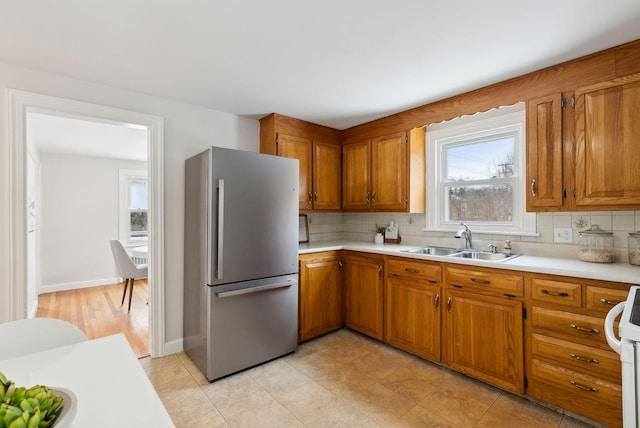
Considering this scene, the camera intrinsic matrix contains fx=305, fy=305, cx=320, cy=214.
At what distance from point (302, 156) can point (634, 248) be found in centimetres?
271

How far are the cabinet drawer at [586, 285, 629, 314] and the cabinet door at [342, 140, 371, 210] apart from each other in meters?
2.01

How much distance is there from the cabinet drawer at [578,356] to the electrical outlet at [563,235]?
2.65ft

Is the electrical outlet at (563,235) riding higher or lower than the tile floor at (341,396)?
higher

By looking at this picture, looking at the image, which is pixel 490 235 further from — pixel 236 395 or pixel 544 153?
pixel 236 395

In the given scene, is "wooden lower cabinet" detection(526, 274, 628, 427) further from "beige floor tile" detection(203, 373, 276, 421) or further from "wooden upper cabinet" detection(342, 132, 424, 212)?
"beige floor tile" detection(203, 373, 276, 421)

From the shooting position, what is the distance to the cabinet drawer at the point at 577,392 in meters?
1.67

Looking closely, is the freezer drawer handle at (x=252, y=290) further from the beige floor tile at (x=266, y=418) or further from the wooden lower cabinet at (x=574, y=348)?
the wooden lower cabinet at (x=574, y=348)

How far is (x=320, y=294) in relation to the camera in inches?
120

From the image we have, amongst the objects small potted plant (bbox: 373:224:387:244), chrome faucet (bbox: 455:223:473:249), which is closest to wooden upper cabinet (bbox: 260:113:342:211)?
small potted plant (bbox: 373:224:387:244)

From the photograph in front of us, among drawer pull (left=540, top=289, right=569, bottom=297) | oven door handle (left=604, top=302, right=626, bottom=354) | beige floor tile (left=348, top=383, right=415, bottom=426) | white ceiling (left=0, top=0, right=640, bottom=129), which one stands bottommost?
beige floor tile (left=348, top=383, right=415, bottom=426)

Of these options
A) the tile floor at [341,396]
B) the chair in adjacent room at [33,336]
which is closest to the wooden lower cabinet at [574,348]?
the tile floor at [341,396]

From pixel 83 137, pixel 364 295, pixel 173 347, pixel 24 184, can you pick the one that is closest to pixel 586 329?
pixel 364 295

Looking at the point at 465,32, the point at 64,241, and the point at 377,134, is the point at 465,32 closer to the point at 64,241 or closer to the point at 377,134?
the point at 377,134

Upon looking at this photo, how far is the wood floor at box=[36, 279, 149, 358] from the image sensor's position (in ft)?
10.6
